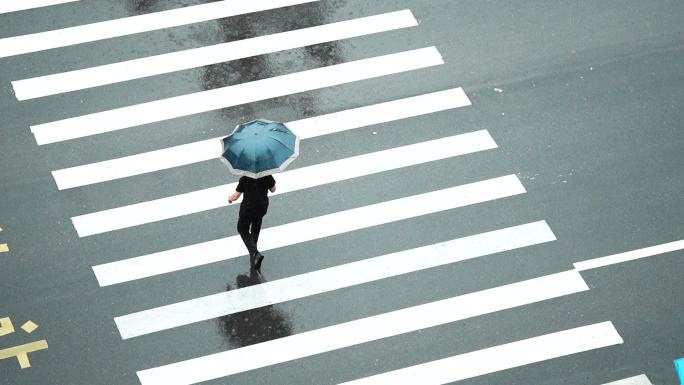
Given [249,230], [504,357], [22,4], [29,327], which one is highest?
[22,4]

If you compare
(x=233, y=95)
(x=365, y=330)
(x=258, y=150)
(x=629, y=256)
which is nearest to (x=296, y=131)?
(x=233, y=95)

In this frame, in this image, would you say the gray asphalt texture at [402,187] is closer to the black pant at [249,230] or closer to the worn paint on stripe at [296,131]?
the worn paint on stripe at [296,131]

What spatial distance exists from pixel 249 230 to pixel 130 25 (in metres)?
4.52

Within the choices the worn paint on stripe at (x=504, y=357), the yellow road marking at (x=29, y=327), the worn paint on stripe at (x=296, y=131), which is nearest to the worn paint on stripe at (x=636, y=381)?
the worn paint on stripe at (x=504, y=357)

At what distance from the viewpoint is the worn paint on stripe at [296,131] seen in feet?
54.7

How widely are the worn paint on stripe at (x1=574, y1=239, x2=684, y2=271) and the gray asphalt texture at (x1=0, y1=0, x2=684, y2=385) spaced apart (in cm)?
11

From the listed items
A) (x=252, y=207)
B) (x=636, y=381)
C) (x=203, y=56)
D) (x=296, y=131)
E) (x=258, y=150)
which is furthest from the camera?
(x=203, y=56)

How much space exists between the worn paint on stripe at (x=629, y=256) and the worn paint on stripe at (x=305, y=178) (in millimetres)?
2221

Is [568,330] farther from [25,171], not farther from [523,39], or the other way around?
[25,171]

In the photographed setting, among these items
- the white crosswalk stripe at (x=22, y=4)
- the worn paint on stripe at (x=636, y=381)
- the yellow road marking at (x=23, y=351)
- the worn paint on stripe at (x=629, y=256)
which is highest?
the white crosswalk stripe at (x=22, y=4)

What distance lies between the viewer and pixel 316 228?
16219 mm

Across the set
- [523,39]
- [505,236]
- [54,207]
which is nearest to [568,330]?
[505,236]

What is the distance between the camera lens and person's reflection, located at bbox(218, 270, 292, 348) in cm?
1501

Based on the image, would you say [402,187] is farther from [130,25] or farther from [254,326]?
[130,25]
